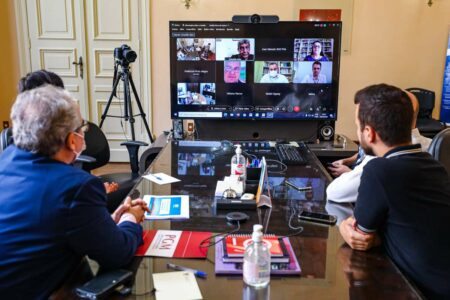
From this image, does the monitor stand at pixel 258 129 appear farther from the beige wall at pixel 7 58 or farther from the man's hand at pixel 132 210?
the beige wall at pixel 7 58

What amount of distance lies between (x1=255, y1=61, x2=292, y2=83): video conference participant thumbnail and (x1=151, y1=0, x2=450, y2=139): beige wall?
187 cm

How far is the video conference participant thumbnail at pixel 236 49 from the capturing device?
286cm

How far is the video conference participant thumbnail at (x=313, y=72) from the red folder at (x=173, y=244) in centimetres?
183

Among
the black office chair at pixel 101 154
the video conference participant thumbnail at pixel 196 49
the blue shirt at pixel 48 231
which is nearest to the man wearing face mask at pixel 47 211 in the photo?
the blue shirt at pixel 48 231

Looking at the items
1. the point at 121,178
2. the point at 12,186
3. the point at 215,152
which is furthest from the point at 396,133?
the point at 121,178

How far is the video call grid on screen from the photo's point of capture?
2.87 m

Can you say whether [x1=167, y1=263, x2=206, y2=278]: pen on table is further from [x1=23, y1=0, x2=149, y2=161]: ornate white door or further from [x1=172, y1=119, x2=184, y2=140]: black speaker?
[x1=23, y1=0, x2=149, y2=161]: ornate white door

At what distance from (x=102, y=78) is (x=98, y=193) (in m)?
3.86

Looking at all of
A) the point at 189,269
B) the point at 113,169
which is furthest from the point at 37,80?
the point at 113,169

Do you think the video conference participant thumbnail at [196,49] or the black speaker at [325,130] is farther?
the black speaker at [325,130]

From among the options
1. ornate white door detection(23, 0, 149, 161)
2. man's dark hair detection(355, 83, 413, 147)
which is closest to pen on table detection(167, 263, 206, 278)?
man's dark hair detection(355, 83, 413, 147)

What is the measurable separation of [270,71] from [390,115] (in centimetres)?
162

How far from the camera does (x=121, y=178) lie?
115 inches

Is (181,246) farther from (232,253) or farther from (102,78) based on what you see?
(102,78)
